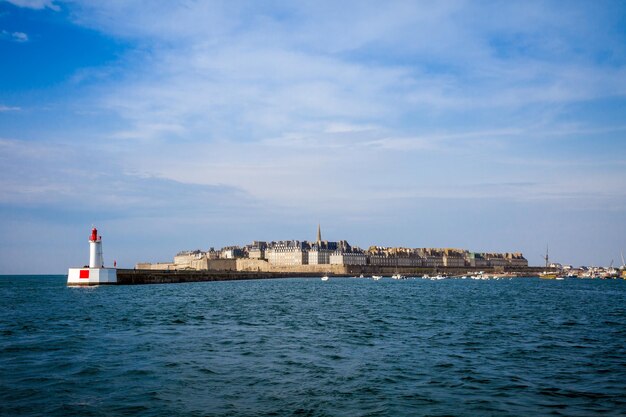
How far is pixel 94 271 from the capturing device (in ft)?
219

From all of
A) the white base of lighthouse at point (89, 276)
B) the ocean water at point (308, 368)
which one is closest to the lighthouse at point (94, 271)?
the white base of lighthouse at point (89, 276)

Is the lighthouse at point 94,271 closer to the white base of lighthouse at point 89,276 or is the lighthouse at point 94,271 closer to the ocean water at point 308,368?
the white base of lighthouse at point 89,276

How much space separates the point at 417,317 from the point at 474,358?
1528 centimetres

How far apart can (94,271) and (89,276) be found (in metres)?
1.27

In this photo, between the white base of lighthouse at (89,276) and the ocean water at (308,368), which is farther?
the white base of lighthouse at (89,276)

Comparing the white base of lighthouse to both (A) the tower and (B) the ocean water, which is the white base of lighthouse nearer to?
(A) the tower

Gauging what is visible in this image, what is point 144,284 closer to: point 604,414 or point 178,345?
point 178,345

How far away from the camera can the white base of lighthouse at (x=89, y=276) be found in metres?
67.1

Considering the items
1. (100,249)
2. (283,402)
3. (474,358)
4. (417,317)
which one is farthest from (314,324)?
(100,249)

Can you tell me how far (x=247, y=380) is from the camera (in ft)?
50.6

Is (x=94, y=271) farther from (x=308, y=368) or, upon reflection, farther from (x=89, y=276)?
(x=308, y=368)

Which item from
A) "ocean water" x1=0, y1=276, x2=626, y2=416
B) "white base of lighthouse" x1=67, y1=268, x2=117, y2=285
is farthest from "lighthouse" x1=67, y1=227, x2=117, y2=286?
"ocean water" x1=0, y1=276, x2=626, y2=416

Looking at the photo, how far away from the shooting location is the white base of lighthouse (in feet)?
220

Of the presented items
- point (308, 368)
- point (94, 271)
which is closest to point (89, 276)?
point (94, 271)
